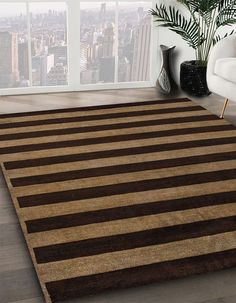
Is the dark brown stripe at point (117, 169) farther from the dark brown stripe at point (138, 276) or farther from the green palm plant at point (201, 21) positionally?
the green palm plant at point (201, 21)

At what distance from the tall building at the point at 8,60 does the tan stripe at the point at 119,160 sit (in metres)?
1.73

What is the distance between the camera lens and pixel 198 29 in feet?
14.3

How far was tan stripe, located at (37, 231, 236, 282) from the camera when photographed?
203 centimetres

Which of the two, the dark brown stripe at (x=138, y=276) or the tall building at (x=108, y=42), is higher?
the tall building at (x=108, y=42)

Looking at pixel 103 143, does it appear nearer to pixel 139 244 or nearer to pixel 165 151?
pixel 165 151

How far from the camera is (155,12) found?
4.55 metres

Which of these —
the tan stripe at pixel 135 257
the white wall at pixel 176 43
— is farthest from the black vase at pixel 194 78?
the tan stripe at pixel 135 257

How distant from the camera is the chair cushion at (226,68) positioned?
141 inches

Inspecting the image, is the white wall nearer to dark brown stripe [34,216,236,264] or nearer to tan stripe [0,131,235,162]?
tan stripe [0,131,235,162]

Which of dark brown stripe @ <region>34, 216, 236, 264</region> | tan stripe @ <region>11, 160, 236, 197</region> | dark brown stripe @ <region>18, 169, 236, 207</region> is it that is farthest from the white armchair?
dark brown stripe @ <region>34, 216, 236, 264</region>

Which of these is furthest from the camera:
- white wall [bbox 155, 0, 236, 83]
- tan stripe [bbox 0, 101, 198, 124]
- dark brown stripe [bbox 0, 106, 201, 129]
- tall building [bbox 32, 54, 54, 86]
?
white wall [bbox 155, 0, 236, 83]

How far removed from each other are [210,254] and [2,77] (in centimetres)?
281

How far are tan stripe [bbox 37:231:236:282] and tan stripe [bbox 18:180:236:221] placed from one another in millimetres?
378

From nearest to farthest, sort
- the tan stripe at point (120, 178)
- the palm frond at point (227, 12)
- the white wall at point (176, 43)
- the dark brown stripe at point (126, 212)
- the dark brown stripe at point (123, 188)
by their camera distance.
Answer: the dark brown stripe at point (126, 212), the dark brown stripe at point (123, 188), the tan stripe at point (120, 178), the palm frond at point (227, 12), the white wall at point (176, 43)
